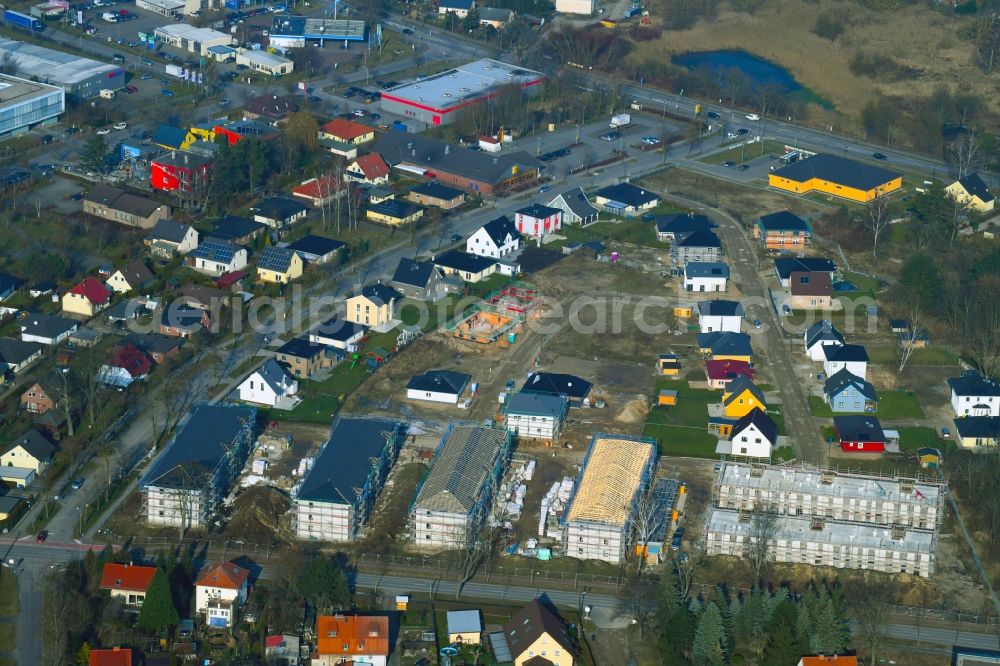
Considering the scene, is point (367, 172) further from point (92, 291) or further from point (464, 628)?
point (464, 628)

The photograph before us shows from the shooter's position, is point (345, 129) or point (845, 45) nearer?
point (345, 129)

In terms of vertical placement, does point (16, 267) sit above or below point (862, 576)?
below

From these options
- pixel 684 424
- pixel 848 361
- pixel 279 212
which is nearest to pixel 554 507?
pixel 684 424

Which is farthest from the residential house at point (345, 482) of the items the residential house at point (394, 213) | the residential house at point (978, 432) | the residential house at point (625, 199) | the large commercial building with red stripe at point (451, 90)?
the large commercial building with red stripe at point (451, 90)

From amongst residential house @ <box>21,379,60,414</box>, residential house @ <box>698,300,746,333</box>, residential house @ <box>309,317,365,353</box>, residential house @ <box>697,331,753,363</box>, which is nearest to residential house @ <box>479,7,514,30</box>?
residential house @ <box>698,300,746,333</box>

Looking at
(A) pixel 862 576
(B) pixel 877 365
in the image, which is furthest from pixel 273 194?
(A) pixel 862 576

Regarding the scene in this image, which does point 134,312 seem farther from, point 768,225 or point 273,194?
point 768,225

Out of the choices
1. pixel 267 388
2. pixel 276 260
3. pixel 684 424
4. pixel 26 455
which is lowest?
pixel 26 455

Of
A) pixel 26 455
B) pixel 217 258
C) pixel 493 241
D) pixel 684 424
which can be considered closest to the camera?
pixel 26 455
